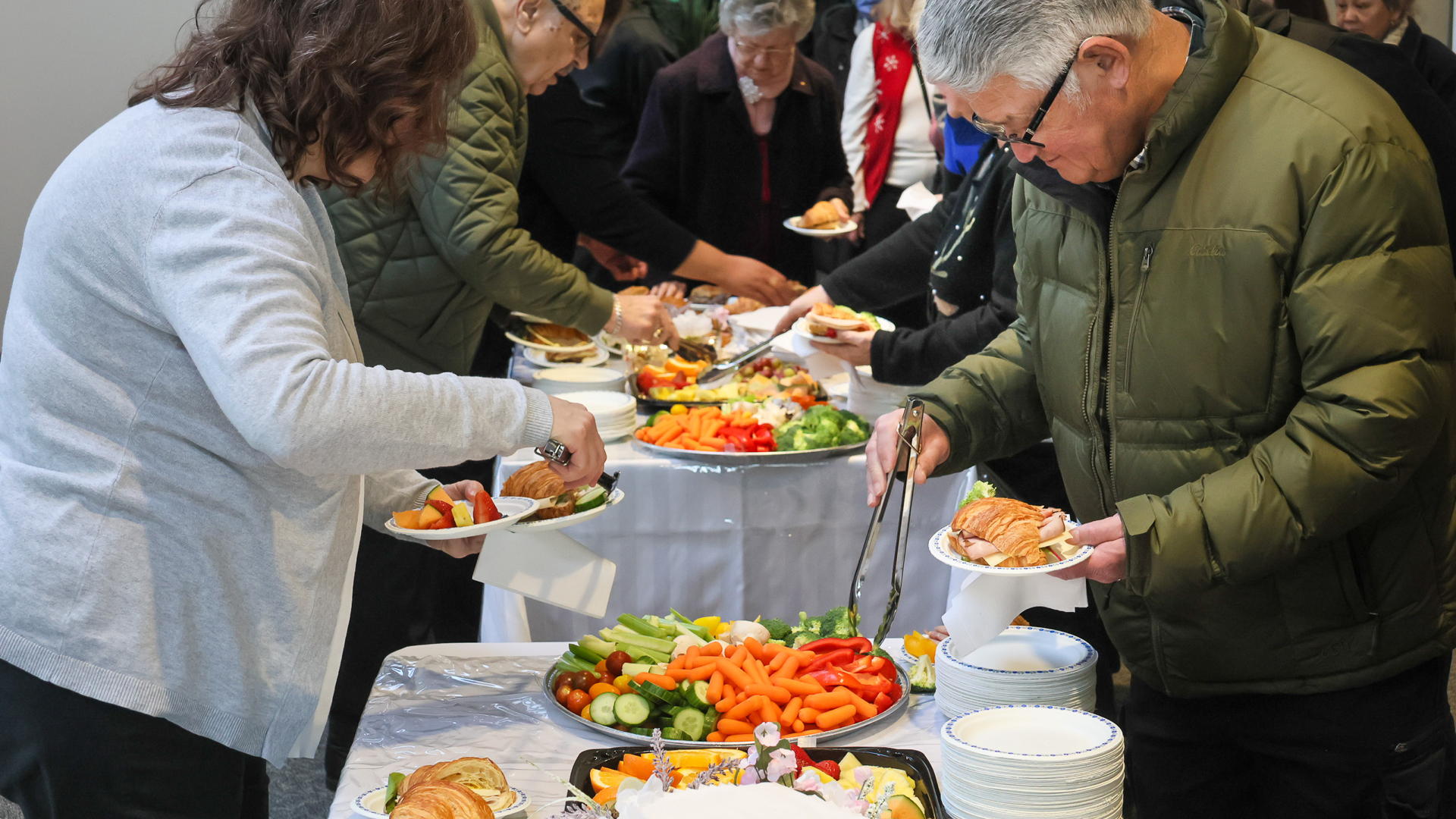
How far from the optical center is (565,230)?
3900 millimetres

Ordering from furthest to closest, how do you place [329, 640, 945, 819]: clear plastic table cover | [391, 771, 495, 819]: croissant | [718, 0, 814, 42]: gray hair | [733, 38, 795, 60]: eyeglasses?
[733, 38, 795, 60]: eyeglasses
[718, 0, 814, 42]: gray hair
[329, 640, 945, 819]: clear plastic table cover
[391, 771, 495, 819]: croissant

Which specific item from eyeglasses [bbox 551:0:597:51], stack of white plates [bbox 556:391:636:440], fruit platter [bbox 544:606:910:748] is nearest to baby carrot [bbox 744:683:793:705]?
fruit platter [bbox 544:606:910:748]

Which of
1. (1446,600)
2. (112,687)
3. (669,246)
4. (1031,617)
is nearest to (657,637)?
(112,687)

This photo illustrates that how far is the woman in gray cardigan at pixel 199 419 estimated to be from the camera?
4.02 ft

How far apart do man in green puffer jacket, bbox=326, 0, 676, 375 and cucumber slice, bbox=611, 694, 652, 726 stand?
1.46 meters

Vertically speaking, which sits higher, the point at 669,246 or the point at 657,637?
the point at 657,637

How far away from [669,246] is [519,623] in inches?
65.9

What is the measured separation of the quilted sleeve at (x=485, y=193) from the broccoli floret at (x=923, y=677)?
5.03 feet

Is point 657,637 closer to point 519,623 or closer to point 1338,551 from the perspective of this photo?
point 519,623

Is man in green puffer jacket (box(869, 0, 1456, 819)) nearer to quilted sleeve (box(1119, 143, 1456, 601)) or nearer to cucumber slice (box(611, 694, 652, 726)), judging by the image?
quilted sleeve (box(1119, 143, 1456, 601))

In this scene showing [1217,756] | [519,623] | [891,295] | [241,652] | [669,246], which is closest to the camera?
[241,652]

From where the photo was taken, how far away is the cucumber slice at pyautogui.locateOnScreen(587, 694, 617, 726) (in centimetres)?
155


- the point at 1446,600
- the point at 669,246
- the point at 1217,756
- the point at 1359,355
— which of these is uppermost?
the point at 1359,355

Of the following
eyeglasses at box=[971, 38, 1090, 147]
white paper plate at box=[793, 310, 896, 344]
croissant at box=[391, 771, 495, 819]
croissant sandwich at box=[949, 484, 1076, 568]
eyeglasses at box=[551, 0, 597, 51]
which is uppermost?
eyeglasses at box=[971, 38, 1090, 147]
